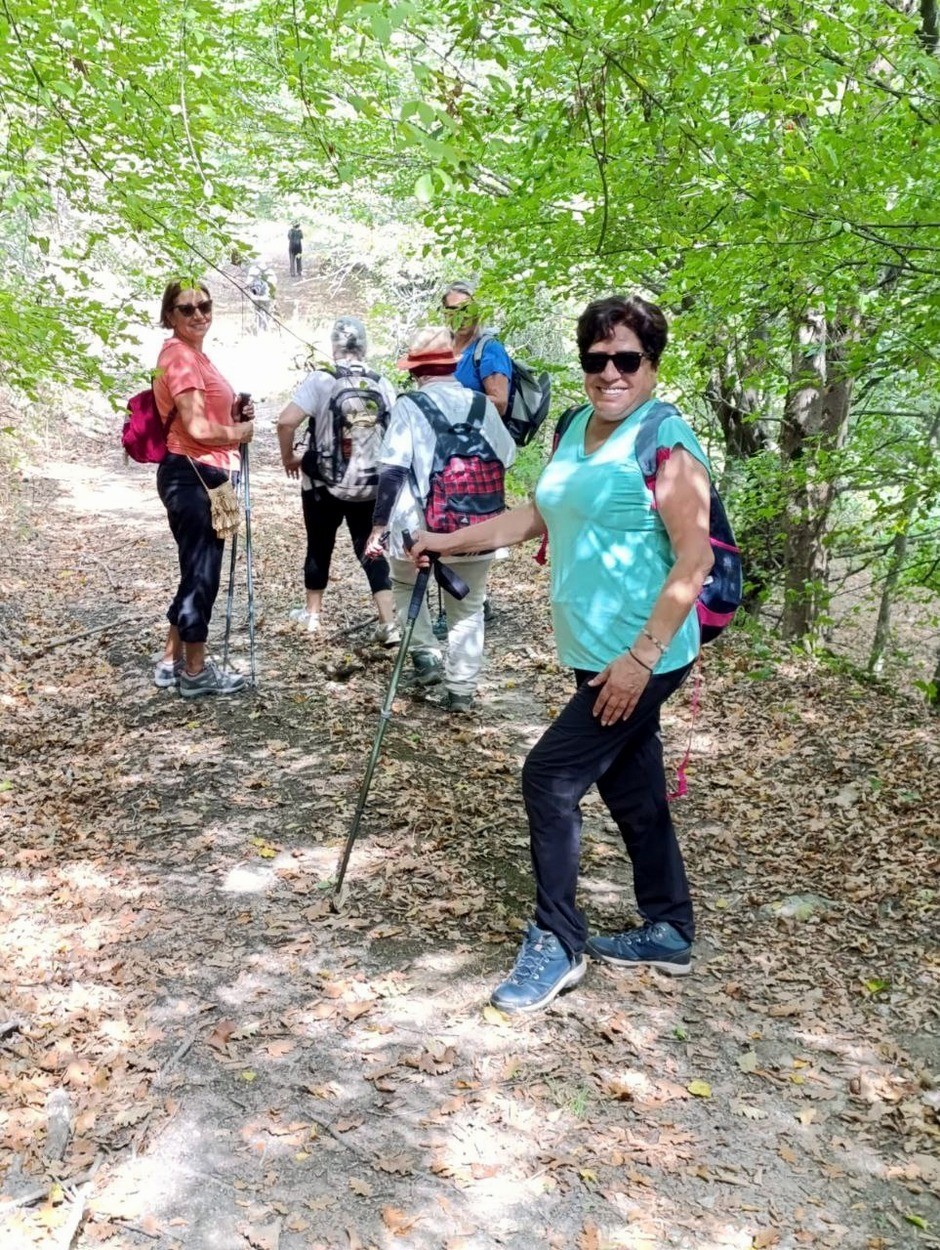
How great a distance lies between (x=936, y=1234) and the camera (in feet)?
9.11

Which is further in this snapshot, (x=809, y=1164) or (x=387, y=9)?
(x=809, y=1164)

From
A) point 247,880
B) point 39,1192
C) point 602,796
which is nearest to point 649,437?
point 602,796

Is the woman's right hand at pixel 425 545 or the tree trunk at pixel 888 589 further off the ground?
the woman's right hand at pixel 425 545

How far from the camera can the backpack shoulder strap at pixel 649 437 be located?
322 centimetres

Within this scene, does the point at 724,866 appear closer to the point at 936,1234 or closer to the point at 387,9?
the point at 936,1234

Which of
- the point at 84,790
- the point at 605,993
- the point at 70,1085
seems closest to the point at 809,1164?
the point at 605,993

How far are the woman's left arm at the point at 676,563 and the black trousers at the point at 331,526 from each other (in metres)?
3.87

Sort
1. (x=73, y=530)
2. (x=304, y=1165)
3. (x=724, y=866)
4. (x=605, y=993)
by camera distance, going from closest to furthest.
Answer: (x=304, y=1165) < (x=605, y=993) < (x=724, y=866) < (x=73, y=530)

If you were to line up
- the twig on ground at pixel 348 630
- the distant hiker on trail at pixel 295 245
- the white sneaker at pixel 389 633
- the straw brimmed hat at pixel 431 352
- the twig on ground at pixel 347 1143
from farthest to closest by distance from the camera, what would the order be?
the distant hiker on trail at pixel 295 245
the twig on ground at pixel 348 630
the white sneaker at pixel 389 633
the straw brimmed hat at pixel 431 352
the twig on ground at pixel 347 1143

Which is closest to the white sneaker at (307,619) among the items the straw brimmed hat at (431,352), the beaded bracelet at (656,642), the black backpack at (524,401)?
the black backpack at (524,401)

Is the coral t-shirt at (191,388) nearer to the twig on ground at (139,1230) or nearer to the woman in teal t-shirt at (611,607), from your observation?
the woman in teal t-shirt at (611,607)

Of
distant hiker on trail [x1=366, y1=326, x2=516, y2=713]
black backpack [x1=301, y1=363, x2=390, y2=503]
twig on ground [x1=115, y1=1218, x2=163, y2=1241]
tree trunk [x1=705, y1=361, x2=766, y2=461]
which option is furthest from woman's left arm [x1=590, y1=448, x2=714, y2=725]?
tree trunk [x1=705, y1=361, x2=766, y2=461]

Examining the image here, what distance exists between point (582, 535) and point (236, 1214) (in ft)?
7.44

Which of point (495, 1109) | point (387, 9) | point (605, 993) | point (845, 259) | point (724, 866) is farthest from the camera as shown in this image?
point (845, 259)
